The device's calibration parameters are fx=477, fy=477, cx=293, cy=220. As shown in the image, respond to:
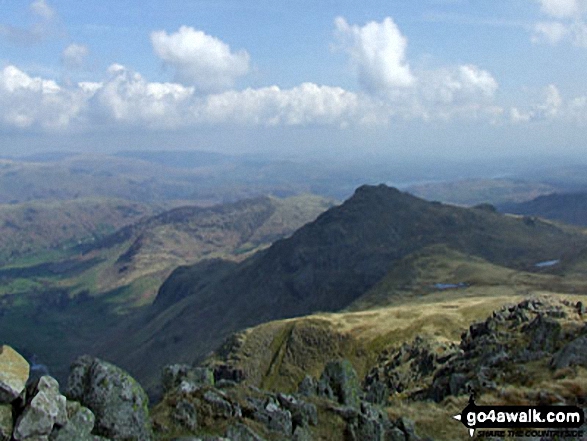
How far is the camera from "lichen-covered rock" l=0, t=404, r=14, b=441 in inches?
754

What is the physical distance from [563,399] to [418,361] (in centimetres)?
5337

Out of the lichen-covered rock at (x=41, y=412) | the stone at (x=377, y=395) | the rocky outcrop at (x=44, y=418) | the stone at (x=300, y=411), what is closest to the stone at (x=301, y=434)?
the stone at (x=300, y=411)

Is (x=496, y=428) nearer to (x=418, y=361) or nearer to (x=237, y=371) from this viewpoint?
(x=418, y=361)

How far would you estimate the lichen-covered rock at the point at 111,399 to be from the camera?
75.8ft

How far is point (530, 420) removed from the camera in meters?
30.4

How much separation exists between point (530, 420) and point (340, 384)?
1394cm

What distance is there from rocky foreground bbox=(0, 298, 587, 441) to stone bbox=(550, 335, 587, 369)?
0.28ft

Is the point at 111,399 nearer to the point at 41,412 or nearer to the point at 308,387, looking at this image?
the point at 41,412

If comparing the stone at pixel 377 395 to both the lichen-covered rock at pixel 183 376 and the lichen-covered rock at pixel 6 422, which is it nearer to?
the lichen-covered rock at pixel 183 376

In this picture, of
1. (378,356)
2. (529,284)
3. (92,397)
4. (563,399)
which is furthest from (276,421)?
(529,284)

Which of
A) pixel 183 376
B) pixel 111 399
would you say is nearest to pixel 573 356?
pixel 183 376

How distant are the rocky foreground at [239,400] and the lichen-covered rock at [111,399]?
0.05 meters

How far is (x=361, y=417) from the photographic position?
30.9 metres

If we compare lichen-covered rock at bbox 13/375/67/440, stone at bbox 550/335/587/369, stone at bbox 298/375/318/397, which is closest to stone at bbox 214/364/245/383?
stone at bbox 298/375/318/397
